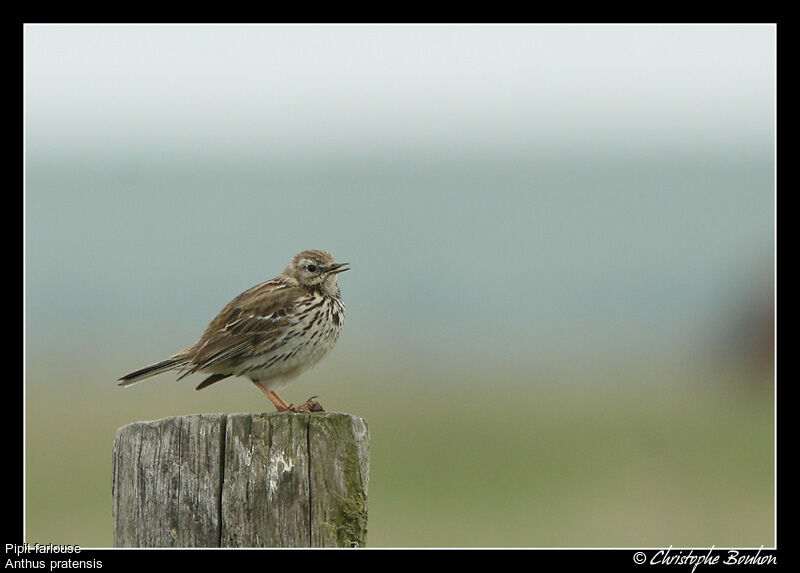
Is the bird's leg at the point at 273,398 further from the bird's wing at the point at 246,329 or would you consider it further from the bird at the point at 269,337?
the bird's wing at the point at 246,329

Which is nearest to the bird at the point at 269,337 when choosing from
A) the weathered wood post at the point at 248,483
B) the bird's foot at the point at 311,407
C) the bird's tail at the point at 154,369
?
the bird's tail at the point at 154,369

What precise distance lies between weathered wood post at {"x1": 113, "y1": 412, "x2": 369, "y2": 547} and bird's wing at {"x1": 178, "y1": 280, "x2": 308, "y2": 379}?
291cm

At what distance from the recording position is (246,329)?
32.0 feet

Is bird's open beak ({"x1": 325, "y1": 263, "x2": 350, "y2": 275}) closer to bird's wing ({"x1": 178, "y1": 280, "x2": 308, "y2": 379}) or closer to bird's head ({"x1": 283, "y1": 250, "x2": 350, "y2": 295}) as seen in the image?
bird's head ({"x1": 283, "y1": 250, "x2": 350, "y2": 295})

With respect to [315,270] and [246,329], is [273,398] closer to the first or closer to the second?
[246,329]

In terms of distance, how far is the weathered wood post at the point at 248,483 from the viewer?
6.44 meters

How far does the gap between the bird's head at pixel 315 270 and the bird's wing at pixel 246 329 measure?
173 mm

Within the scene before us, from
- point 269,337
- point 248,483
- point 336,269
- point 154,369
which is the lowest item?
point 248,483

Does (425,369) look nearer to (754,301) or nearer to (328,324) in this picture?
(754,301)

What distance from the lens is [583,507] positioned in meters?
17.6

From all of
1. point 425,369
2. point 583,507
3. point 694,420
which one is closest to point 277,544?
point 583,507

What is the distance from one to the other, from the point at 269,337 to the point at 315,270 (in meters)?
0.86

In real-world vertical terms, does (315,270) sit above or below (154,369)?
above

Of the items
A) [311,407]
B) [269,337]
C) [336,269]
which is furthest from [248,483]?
[336,269]
